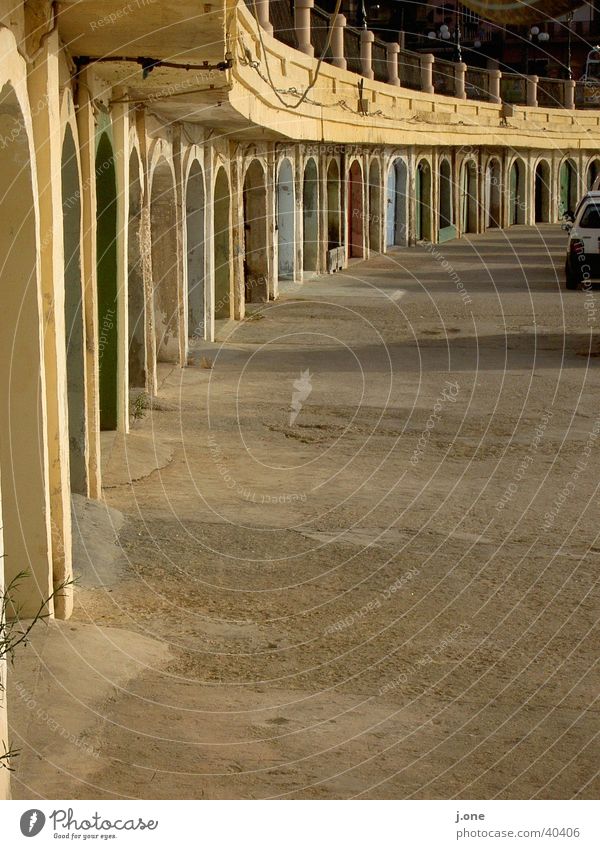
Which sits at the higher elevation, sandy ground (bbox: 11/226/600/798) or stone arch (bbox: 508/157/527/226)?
stone arch (bbox: 508/157/527/226)

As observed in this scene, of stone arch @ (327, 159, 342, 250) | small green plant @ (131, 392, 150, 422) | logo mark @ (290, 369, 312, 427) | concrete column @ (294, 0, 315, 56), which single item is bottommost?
logo mark @ (290, 369, 312, 427)

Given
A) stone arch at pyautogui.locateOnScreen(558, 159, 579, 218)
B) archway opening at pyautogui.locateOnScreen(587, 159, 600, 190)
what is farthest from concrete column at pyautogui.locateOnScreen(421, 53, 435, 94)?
archway opening at pyautogui.locateOnScreen(587, 159, 600, 190)

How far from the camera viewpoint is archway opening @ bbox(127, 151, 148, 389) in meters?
12.1

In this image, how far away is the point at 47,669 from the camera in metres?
6.18

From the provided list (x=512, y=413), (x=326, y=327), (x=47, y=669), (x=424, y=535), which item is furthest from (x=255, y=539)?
(x=326, y=327)

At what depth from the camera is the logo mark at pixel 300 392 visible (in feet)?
40.8

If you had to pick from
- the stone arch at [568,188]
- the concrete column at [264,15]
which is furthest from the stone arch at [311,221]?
the stone arch at [568,188]

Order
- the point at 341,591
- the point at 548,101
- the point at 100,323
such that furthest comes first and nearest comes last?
the point at 548,101 < the point at 100,323 < the point at 341,591

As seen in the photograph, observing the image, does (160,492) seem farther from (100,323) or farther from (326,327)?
(326,327)

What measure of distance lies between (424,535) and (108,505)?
2042mm

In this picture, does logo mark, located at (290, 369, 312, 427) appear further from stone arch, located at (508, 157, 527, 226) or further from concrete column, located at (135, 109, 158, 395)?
stone arch, located at (508, 157, 527, 226)

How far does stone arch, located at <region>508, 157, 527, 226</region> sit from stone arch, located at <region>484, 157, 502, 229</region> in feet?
3.31

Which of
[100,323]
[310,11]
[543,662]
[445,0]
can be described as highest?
[445,0]
